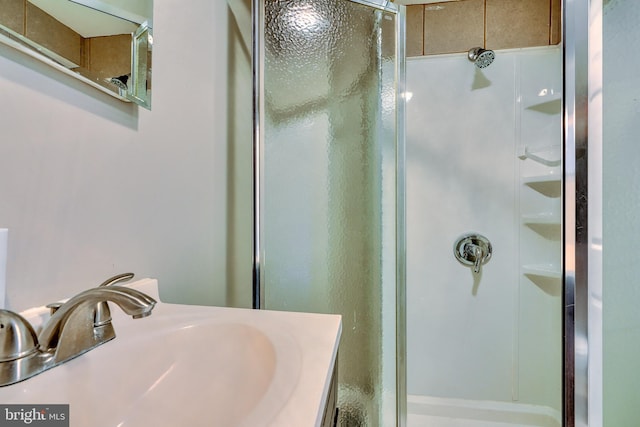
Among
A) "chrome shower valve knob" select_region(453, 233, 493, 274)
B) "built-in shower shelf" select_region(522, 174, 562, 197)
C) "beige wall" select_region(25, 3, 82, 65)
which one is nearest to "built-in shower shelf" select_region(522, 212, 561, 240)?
"built-in shower shelf" select_region(522, 174, 562, 197)

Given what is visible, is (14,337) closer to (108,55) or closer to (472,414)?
(108,55)

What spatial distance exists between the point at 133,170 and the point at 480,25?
5.55 feet

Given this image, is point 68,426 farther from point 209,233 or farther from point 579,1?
point 579,1

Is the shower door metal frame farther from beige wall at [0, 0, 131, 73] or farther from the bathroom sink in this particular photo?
beige wall at [0, 0, 131, 73]

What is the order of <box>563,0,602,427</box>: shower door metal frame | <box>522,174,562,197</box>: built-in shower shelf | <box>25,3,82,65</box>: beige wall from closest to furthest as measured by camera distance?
<box>25,3,82,65</box>: beige wall, <box>563,0,602,427</box>: shower door metal frame, <box>522,174,562,197</box>: built-in shower shelf

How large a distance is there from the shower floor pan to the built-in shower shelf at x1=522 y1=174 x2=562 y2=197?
1.01 meters

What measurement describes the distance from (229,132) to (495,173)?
1.29 m

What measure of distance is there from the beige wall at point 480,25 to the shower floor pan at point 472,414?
1.77 m

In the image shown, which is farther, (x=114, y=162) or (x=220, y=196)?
(x=220, y=196)

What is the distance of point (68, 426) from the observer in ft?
1.09

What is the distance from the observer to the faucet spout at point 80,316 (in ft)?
1.10

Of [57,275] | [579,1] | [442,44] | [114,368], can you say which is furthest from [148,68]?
[442,44]

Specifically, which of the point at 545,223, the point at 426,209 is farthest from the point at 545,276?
the point at 426,209

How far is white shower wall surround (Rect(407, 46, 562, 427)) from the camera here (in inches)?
54.5
